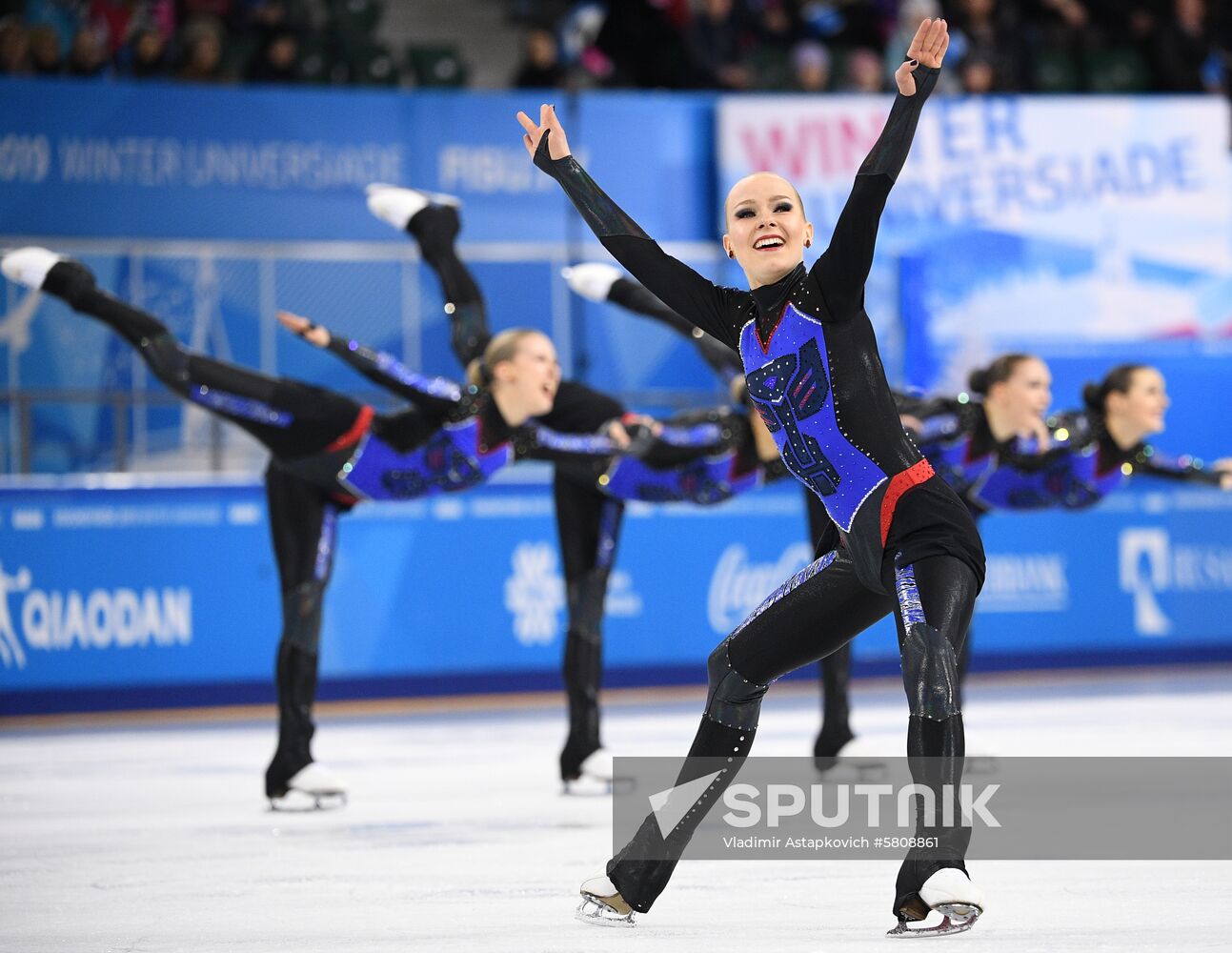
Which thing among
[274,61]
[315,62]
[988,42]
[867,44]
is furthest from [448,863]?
[867,44]

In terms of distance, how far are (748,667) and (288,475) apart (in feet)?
10.1

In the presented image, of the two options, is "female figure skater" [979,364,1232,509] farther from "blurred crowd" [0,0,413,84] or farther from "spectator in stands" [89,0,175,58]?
"spectator in stands" [89,0,175,58]

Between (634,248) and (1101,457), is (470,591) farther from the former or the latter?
(634,248)

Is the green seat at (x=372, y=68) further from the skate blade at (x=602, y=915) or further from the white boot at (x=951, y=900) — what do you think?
the white boot at (x=951, y=900)

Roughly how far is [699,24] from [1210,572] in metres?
6.14

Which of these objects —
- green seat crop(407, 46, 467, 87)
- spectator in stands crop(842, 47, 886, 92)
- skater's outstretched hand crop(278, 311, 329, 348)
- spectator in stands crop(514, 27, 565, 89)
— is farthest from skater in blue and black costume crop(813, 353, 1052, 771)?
green seat crop(407, 46, 467, 87)

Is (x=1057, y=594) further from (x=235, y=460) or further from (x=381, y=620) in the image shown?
(x=235, y=460)

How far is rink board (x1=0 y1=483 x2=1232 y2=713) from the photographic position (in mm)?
9336

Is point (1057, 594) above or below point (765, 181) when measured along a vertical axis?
below

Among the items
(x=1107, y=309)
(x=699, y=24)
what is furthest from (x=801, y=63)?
(x=1107, y=309)

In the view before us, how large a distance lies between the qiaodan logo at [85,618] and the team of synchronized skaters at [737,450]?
2972 millimetres

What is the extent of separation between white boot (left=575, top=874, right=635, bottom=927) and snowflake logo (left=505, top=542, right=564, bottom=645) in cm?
625

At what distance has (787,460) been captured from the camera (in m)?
3.90

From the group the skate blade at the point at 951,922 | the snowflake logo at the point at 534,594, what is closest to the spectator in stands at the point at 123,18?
the snowflake logo at the point at 534,594
